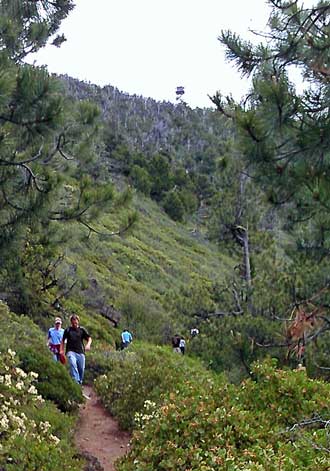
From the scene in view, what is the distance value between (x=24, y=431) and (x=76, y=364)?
4016 millimetres

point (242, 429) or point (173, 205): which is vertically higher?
point (173, 205)

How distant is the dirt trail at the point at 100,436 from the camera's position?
8752 mm

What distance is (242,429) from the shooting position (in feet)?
19.0

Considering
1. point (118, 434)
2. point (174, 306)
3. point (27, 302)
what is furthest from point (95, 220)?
point (27, 302)

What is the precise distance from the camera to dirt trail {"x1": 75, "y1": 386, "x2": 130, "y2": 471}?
875cm

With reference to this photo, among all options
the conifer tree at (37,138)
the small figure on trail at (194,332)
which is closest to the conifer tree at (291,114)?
the conifer tree at (37,138)

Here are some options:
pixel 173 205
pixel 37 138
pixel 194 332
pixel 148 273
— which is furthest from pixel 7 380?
pixel 173 205

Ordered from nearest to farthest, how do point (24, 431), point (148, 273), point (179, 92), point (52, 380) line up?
point (24, 431) → point (52, 380) → point (148, 273) → point (179, 92)

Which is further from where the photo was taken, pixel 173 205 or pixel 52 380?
pixel 173 205

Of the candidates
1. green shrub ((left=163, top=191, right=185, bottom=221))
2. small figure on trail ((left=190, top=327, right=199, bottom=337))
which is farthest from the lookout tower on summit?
small figure on trail ((left=190, top=327, right=199, bottom=337))

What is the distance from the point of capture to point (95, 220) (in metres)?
9.09

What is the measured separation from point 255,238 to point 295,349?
14.5 meters

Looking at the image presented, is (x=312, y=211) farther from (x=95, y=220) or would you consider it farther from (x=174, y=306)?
(x=174, y=306)

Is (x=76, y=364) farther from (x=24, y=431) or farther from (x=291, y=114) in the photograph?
(x=291, y=114)
